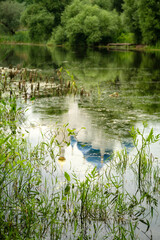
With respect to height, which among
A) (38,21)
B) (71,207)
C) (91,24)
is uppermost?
(38,21)

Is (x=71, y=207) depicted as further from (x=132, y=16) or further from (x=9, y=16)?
(x=9, y=16)

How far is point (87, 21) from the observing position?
33406 mm

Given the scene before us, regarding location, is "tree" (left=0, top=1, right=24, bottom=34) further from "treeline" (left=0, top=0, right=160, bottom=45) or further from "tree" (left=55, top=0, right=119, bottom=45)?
"tree" (left=55, top=0, right=119, bottom=45)

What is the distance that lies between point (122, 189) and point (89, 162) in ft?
2.46

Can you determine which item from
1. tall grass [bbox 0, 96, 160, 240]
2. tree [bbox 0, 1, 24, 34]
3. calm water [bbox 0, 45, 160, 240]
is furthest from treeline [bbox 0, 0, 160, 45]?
tall grass [bbox 0, 96, 160, 240]

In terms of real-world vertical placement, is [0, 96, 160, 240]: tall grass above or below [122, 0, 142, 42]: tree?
below

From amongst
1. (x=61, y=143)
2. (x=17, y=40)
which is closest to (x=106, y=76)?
(x=61, y=143)

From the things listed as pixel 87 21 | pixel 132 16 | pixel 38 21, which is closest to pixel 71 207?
pixel 132 16

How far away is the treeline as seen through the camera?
27.6 meters

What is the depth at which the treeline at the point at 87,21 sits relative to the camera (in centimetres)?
2758

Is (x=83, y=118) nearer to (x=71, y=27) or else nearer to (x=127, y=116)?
(x=127, y=116)

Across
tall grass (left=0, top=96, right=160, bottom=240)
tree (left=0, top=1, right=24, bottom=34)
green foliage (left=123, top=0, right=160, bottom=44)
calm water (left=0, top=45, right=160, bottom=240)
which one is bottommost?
tall grass (left=0, top=96, right=160, bottom=240)

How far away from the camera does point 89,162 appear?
4082 mm

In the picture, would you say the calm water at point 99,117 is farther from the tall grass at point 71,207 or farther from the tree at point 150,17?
the tree at point 150,17
